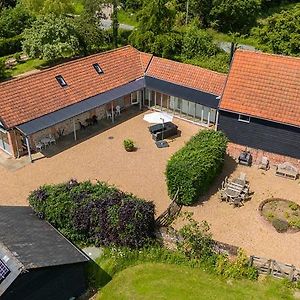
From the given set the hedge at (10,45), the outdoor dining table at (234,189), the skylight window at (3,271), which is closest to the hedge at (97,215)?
the skylight window at (3,271)

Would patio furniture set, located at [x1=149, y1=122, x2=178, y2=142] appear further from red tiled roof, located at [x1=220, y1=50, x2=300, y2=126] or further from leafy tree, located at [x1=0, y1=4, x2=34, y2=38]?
leafy tree, located at [x1=0, y1=4, x2=34, y2=38]

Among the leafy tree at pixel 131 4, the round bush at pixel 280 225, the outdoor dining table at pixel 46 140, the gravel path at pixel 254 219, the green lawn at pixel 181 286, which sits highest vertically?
the leafy tree at pixel 131 4

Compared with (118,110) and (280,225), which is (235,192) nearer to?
(280,225)

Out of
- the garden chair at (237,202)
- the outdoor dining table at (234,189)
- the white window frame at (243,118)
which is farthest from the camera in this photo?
the white window frame at (243,118)

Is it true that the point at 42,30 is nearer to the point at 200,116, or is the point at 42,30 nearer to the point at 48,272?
the point at 200,116

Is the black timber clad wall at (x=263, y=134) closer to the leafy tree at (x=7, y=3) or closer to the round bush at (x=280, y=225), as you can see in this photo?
the round bush at (x=280, y=225)

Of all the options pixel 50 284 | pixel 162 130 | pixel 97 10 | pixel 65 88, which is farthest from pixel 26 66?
pixel 50 284

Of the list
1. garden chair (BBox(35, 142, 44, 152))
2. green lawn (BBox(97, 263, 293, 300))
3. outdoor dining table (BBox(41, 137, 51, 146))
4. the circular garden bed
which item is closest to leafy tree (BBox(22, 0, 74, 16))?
outdoor dining table (BBox(41, 137, 51, 146))
